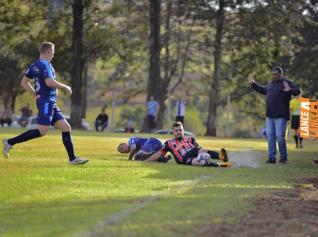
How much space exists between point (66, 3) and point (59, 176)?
35.5 m

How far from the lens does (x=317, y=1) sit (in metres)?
44.2

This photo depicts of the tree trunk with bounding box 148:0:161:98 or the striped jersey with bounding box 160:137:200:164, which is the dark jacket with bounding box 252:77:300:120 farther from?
the tree trunk with bounding box 148:0:161:98

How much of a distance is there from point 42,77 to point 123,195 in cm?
419

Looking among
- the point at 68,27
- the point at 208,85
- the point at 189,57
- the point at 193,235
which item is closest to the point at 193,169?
the point at 193,235

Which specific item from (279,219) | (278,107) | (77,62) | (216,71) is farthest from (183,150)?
(216,71)

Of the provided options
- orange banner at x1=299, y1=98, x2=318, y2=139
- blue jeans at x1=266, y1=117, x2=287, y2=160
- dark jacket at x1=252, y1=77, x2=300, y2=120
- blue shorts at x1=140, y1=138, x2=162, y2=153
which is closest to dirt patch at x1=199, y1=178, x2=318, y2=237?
blue shorts at x1=140, y1=138, x2=162, y2=153

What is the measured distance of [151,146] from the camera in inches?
623

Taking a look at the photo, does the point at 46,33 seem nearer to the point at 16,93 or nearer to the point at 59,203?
the point at 16,93

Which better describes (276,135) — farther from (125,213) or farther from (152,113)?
(152,113)

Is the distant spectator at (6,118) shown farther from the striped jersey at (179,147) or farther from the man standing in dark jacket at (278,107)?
the striped jersey at (179,147)

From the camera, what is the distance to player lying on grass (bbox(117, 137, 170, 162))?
15516 millimetres

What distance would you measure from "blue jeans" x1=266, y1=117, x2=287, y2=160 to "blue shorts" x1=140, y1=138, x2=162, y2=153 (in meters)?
2.60

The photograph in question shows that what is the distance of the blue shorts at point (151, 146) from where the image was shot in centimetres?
1566

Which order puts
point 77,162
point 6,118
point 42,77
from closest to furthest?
point 42,77 → point 77,162 → point 6,118
